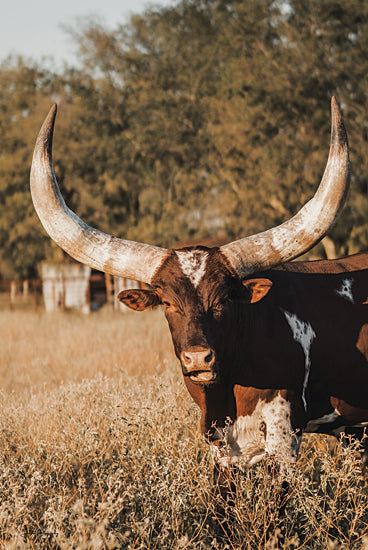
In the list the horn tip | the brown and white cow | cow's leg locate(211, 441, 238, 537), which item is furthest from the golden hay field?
the horn tip

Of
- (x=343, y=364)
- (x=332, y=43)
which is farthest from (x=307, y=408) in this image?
(x=332, y=43)

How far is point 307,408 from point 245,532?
2.76 ft

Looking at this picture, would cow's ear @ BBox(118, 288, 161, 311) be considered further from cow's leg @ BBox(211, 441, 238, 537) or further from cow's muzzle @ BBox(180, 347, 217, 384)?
cow's leg @ BBox(211, 441, 238, 537)

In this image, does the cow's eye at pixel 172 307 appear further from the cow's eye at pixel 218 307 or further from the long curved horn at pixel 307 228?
the long curved horn at pixel 307 228

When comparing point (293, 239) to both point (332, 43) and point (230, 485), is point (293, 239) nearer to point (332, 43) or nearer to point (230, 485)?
point (230, 485)

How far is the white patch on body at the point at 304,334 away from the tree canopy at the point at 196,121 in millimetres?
14229

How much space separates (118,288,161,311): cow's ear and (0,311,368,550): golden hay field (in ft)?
2.56

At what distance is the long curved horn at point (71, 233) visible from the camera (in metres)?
3.80

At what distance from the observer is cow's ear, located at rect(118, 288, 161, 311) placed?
3.80 meters

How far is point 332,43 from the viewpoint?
1975cm

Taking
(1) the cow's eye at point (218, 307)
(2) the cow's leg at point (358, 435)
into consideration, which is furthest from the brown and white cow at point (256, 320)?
(2) the cow's leg at point (358, 435)

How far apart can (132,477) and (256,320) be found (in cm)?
128

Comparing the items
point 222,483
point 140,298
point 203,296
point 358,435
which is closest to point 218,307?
point 203,296

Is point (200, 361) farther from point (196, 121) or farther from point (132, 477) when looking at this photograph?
point (196, 121)
